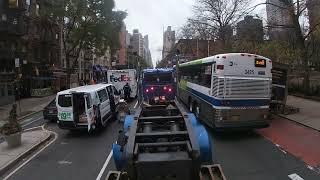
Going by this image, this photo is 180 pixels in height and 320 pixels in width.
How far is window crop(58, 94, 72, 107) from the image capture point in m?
19.8

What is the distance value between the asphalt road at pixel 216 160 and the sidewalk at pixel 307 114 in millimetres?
3072

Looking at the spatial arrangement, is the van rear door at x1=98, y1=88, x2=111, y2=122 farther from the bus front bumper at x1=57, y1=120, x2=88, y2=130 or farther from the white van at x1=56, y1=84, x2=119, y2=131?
the bus front bumper at x1=57, y1=120, x2=88, y2=130

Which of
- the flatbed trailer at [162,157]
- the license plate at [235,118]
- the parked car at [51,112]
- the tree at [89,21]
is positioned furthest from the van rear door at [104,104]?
the tree at [89,21]

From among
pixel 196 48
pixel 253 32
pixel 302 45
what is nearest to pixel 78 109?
pixel 302 45

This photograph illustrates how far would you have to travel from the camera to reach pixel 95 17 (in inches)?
2077

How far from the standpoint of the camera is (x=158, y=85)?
2903 cm

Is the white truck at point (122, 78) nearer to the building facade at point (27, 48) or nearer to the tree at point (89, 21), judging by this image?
the building facade at point (27, 48)

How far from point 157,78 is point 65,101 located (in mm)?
10297

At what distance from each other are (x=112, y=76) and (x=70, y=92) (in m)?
18.3

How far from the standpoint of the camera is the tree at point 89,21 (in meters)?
50.2

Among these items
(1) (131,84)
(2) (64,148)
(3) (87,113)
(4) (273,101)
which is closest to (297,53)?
(4) (273,101)

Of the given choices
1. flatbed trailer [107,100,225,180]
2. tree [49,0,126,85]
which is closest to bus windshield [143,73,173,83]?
flatbed trailer [107,100,225,180]

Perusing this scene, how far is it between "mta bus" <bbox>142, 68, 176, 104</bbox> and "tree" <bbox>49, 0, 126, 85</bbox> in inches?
932

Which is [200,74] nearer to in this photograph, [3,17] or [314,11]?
[314,11]
